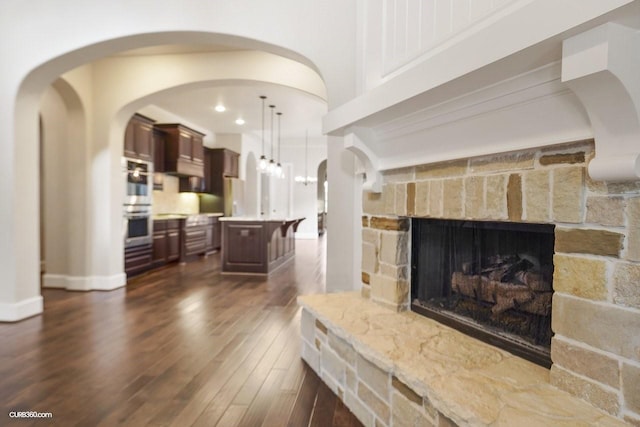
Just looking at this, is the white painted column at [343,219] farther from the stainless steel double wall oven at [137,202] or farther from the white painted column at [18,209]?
the stainless steel double wall oven at [137,202]

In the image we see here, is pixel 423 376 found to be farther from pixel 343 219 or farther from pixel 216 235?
pixel 216 235

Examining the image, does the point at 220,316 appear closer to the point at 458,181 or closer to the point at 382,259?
the point at 382,259

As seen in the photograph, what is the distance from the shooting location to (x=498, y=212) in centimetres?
150

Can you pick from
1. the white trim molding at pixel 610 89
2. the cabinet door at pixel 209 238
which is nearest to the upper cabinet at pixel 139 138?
the cabinet door at pixel 209 238

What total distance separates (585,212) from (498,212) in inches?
13.5

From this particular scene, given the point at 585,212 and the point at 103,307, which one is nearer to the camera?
the point at 585,212

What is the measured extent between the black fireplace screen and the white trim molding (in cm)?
46

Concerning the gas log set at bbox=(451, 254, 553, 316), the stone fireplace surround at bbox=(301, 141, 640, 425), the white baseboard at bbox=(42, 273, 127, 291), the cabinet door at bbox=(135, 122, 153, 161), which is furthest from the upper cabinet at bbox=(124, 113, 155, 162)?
the gas log set at bbox=(451, 254, 553, 316)

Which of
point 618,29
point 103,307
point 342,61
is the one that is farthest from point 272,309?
point 618,29

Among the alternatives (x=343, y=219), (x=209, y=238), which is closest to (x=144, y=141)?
(x=209, y=238)

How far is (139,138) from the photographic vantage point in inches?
219

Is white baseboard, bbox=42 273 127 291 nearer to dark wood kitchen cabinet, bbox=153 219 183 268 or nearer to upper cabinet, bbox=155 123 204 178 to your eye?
dark wood kitchen cabinet, bbox=153 219 183 268

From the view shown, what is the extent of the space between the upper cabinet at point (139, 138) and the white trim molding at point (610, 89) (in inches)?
216

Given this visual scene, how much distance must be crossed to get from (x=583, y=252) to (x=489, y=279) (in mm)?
692
